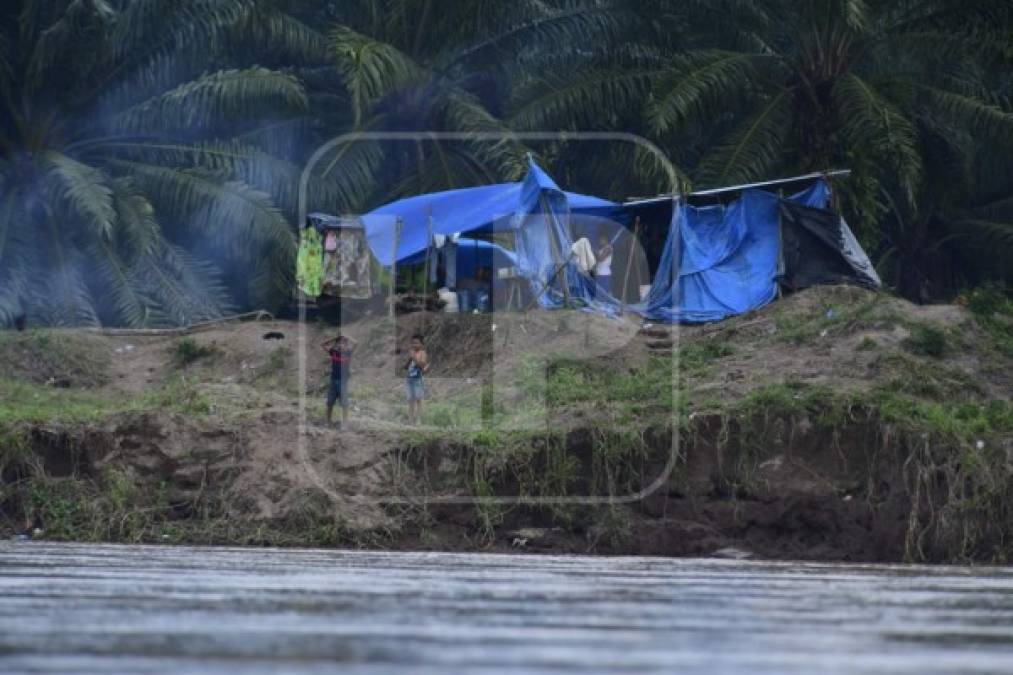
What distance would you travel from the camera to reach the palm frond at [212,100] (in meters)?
26.1

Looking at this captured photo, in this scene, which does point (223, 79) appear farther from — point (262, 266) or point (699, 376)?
point (699, 376)

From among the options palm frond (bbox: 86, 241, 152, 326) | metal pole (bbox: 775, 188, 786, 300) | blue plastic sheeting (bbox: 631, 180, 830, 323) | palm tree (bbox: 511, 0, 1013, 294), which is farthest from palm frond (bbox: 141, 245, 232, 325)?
metal pole (bbox: 775, 188, 786, 300)

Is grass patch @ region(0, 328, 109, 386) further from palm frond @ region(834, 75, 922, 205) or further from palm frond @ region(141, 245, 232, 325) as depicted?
palm frond @ region(834, 75, 922, 205)

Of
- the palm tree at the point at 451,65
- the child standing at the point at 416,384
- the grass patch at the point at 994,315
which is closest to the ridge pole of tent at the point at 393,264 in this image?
the palm tree at the point at 451,65

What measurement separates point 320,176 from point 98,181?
141 inches

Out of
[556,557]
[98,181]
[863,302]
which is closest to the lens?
[556,557]

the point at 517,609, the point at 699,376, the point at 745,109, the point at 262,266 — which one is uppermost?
the point at 745,109

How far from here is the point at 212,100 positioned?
26.1 m

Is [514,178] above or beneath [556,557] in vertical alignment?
above

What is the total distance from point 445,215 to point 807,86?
18.3ft

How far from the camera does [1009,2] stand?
2389 centimetres

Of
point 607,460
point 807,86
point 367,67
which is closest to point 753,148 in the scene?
point 807,86

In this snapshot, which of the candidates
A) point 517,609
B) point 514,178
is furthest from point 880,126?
point 517,609

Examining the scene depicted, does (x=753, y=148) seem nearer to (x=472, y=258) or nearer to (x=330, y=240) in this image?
(x=472, y=258)
